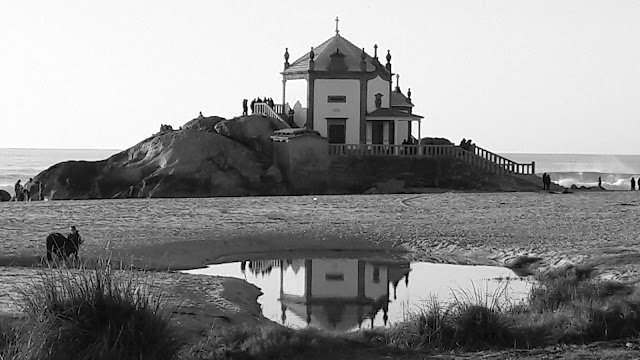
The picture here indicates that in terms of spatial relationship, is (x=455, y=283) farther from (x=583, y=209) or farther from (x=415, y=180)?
(x=415, y=180)

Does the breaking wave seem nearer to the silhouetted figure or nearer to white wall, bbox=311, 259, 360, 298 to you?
the silhouetted figure

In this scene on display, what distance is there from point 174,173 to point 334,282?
986 inches

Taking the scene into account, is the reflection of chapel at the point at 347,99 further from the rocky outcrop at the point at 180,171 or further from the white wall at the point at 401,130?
the rocky outcrop at the point at 180,171

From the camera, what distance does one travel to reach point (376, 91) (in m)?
50.8

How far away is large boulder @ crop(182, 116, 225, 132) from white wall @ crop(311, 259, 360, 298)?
88.5 ft

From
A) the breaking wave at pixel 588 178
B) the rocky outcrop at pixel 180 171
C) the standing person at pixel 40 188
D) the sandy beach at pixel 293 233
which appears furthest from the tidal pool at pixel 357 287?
the breaking wave at pixel 588 178

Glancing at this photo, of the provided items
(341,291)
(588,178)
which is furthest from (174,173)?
(588,178)

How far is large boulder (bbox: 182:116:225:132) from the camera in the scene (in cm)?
4903

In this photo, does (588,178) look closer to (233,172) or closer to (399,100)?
(399,100)

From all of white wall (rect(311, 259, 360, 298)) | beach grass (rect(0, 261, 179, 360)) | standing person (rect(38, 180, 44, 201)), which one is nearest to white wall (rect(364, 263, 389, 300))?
white wall (rect(311, 259, 360, 298))

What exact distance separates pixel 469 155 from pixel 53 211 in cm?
2329

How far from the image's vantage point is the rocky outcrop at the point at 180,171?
Result: 43.3 m

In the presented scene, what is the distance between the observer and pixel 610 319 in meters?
11.7

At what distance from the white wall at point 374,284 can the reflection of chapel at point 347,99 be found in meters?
28.6
